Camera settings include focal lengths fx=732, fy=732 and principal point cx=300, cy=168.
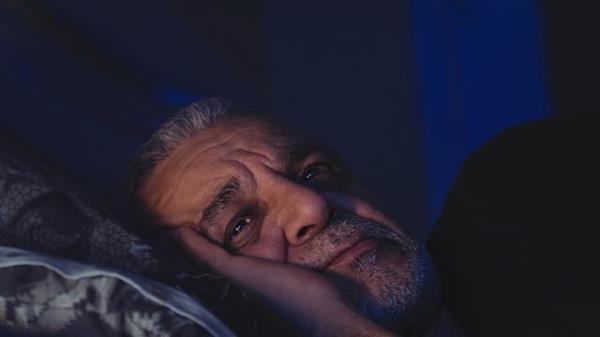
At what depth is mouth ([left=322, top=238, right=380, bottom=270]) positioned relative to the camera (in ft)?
2.83

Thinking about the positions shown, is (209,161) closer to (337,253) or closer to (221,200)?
(221,200)

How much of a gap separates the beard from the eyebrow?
0.44 feet

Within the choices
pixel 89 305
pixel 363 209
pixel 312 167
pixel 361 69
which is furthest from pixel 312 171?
pixel 361 69

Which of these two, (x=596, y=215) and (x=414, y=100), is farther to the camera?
(x=414, y=100)

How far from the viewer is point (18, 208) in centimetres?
72

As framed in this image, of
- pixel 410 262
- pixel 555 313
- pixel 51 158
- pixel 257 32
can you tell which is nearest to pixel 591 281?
pixel 555 313

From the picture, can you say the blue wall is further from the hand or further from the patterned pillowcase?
the patterned pillowcase

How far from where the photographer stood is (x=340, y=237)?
881 millimetres

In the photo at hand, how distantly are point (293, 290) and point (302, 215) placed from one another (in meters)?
0.12

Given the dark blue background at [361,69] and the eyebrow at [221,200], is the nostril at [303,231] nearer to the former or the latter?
the eyebrow at [221,200]

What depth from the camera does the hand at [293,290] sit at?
723 mm

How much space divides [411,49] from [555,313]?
0.94 meters

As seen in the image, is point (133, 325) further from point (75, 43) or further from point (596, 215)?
point (75, 43)

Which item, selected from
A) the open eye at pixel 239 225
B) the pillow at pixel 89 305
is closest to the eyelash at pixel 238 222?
the open eye at pixel 239 225
